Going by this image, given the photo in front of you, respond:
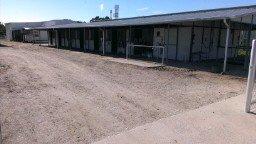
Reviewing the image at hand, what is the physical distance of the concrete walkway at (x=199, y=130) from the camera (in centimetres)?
468

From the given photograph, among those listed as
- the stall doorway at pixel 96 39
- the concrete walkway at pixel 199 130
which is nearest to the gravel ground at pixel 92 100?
the concrete walkway at pixel 199 130

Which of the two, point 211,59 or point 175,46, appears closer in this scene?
point 175,46

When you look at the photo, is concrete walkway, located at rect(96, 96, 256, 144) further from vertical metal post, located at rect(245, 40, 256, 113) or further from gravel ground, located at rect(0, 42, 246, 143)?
gravel ground, located at rect(0, 42, 246, 143)

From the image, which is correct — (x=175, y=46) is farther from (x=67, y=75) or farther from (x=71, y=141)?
(x=71, y=141)

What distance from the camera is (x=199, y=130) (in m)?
5.11

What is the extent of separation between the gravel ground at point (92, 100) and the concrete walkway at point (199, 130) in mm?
352

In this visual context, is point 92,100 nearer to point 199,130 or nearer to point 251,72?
point 199,130

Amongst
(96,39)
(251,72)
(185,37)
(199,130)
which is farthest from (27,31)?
(199,130)

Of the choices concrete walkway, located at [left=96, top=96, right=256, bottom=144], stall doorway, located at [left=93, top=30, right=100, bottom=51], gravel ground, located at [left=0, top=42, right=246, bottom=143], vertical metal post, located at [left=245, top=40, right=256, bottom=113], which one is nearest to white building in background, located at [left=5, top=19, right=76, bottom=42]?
stall doorway, located at [left=93, top=30, right=100, bottom=51]

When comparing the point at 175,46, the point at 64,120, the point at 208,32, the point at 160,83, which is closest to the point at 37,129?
the point at 64,120

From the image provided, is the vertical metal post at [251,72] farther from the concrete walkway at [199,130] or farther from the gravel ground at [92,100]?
the gravel ground at [92,100]

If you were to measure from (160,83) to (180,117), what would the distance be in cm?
425

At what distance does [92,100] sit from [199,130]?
10.4 ft

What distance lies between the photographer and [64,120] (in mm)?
5664
